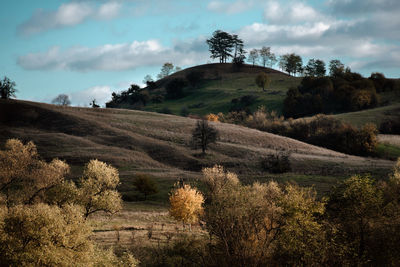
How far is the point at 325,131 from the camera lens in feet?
415

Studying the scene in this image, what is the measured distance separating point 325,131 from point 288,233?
98740mm

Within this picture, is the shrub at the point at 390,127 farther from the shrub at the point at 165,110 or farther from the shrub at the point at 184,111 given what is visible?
the shrub at the point at 165,110

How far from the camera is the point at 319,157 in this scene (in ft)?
319

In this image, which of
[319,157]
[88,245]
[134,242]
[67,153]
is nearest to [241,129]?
[319,157]

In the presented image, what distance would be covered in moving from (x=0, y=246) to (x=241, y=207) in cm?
1834

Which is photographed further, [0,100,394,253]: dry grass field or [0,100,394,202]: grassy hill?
[0,100,394,202]: grassy hill

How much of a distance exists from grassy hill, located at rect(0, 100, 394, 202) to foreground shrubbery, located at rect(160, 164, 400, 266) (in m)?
26.5

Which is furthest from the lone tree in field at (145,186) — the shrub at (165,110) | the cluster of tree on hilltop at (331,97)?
the shrub at (165,110)

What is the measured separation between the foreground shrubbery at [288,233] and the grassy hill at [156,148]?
26.5 metres

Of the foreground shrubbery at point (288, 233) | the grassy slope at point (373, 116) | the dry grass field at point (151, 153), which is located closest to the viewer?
the foreground shrubbery at point (288, 233)

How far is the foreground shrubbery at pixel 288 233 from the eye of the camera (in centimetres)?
3206

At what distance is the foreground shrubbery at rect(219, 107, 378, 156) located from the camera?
114 metres

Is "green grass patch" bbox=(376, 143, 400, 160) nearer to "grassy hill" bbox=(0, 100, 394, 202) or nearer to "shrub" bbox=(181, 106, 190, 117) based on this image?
"grassy hill" bbox=(0, 100, 394, 202)

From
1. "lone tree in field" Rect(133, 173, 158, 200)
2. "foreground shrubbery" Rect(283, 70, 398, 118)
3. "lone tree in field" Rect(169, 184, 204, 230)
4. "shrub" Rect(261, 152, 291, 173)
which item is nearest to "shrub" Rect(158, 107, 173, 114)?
"foreground shrubbery" Rect(283, 70, 398, 118)
